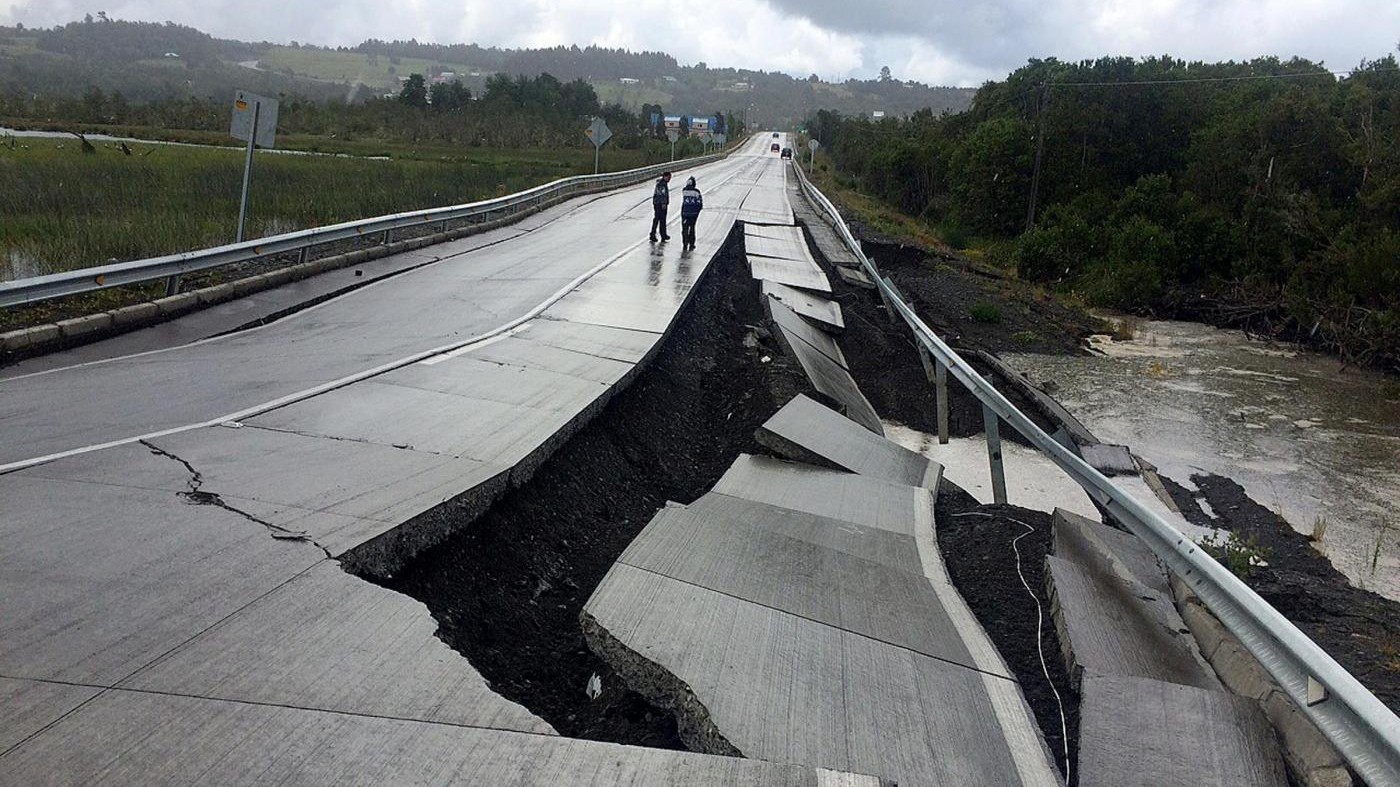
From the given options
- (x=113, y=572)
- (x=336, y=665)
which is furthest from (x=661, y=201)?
(x=336, y=665)

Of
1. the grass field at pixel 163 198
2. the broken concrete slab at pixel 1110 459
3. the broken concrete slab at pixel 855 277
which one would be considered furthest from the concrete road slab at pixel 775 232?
the broken concrete slab at pixel 1110 459

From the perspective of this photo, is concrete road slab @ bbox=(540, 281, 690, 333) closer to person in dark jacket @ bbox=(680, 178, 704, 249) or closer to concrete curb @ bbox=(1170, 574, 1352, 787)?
person in dark jacket @ bbox=(680, 178, 704, 249)

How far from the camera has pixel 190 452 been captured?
6.43 m

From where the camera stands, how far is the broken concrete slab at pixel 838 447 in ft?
26.5

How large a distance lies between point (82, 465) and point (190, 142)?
49.9 meters

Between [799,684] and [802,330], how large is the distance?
452 inches

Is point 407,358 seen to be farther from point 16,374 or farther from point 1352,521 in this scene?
point 1352,521

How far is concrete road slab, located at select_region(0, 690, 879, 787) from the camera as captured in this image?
121 inches

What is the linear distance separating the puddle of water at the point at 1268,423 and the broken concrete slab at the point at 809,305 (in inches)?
168

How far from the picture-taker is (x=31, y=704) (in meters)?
3.41

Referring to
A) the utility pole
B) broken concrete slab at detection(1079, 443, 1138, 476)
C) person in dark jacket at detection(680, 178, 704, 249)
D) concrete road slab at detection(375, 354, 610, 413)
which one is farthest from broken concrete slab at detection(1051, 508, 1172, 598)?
the utility pole

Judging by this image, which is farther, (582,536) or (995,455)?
(995,455)

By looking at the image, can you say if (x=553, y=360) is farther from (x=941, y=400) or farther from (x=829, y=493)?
(x=941, y=400)

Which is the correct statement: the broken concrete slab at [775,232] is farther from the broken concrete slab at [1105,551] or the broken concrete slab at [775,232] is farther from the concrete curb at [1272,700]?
the concrete curb at [1272,700]
